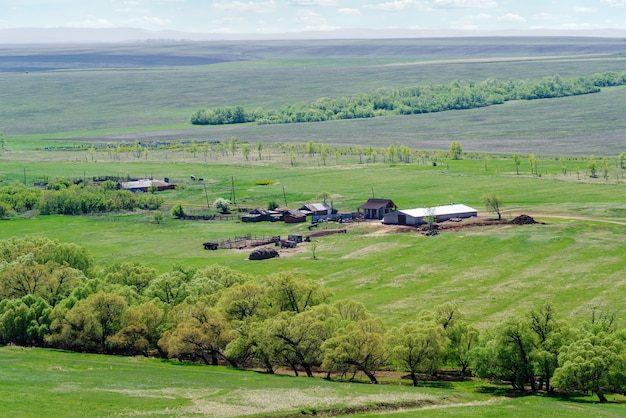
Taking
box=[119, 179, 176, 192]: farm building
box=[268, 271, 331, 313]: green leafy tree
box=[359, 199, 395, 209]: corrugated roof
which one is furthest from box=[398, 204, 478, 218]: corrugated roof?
box=[268, 271, 331, 313]: green leafy tree

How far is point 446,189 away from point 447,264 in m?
52.2

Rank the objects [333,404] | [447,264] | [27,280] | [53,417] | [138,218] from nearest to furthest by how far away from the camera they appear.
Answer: [53,417] < [333,404] < [27,280] < [447,264] < [138,218]

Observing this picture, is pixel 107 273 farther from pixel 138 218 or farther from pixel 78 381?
pixel 138 218

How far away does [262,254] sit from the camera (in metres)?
107

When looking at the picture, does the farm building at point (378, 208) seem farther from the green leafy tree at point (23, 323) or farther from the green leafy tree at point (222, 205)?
the green leafy tree at point (23, 323)

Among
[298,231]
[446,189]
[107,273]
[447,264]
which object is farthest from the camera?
[446,189]

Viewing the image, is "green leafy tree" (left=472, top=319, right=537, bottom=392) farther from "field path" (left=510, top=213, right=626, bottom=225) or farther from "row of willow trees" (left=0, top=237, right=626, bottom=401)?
"field path" (left=510, top=213, right=626, bottom=225)

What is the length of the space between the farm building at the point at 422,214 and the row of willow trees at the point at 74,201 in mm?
38153

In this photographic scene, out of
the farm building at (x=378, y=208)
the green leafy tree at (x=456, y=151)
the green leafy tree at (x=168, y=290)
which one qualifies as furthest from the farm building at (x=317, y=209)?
the green leafy tree at (x=456, y=151)

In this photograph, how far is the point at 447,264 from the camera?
10044 centimetres

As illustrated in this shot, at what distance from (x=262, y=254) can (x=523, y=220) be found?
30868 millimetres

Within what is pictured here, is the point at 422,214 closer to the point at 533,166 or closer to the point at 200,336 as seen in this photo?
the point at 533,166

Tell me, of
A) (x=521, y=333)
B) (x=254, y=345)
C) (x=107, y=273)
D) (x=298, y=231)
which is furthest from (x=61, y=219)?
(x=521, y=333)

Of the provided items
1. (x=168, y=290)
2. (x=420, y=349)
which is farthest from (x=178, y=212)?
(x=420, y=349)
